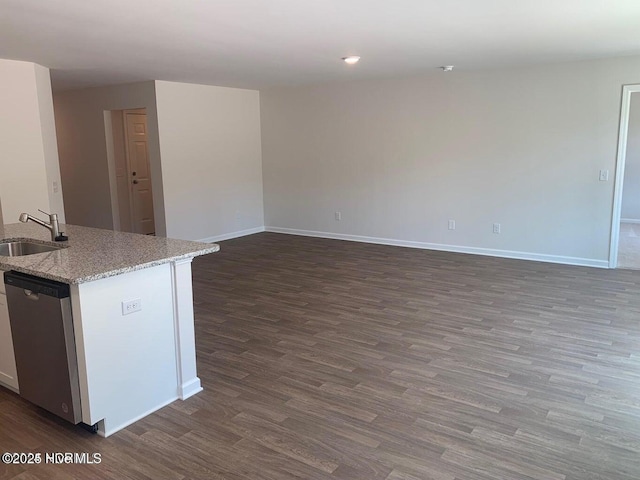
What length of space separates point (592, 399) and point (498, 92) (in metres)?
4.34

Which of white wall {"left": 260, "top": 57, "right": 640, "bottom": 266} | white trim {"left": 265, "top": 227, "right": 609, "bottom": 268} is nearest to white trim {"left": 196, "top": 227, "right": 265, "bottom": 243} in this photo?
white trim {"left": 265, "top": 227, "right": 609, "bottom": 268}

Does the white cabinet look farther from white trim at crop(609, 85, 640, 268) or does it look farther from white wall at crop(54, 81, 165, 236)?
white trim at crop(609, 85, 640, 268)

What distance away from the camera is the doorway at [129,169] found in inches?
293

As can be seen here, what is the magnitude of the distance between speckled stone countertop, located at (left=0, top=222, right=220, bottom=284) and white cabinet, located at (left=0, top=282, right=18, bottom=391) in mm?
278

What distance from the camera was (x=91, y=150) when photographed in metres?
7.48

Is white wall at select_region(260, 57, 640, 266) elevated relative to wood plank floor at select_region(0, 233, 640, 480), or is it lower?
elevated

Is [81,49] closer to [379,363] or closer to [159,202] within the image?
[159,202]

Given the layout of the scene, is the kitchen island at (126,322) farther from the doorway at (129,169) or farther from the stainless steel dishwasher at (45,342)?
the doorway at (129,169)

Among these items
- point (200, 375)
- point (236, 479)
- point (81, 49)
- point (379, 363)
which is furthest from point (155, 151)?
point (236, 479)

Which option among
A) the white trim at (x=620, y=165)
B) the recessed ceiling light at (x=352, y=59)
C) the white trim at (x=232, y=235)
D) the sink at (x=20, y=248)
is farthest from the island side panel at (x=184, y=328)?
the white trim at (x=620, y=165)

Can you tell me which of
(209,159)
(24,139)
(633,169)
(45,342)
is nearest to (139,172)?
(209,159)

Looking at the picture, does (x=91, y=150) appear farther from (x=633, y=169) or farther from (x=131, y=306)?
(x=633, y=169)

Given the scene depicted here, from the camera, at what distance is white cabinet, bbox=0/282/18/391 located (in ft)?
8.99

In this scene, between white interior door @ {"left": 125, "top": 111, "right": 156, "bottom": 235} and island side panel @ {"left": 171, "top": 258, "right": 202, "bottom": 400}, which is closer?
island side panel @ {"left": 171, "top": 258, "right": 202, "bottom": 400}
